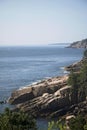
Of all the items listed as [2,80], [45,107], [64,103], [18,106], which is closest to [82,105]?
[64,103]

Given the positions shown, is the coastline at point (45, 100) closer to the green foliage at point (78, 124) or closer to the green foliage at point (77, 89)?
the green foliage at point (77, 89)

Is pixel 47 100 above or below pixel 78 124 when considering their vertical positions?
below

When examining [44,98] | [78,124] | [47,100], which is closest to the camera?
[78,124]

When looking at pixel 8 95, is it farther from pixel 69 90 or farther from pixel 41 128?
pixel 41 128

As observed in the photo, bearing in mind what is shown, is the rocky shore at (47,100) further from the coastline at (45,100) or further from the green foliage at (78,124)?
the green foliage at (78,124)

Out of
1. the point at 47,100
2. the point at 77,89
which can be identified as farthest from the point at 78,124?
the point at 77,89

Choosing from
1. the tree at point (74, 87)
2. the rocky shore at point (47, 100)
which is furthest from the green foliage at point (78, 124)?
the tree at point (74, 87)

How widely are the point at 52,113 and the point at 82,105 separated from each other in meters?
7.97

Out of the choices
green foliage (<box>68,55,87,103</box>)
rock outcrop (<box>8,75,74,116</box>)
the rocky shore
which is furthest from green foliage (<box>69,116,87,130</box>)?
green foliage (<box>68,55,87,103</box>)

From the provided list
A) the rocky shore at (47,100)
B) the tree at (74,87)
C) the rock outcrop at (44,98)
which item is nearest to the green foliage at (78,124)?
the rocky shore at (47,100)

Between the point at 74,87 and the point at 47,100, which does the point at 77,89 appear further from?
the point at 47,100

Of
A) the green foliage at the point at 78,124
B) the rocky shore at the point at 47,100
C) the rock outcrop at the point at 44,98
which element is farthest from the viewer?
the rock outcrop at the point at 44,98

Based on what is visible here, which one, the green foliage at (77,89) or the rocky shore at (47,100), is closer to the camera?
the rocky shore at (47,100)

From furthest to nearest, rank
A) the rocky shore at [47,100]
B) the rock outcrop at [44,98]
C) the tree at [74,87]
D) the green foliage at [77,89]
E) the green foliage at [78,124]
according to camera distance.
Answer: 1. the green foliage at [77,89]
2. the tree at [74,87]
3. the rock outcrop at [44,98]
4. the rocky shore at [47,100]
5. the green foliage at [78,124]
